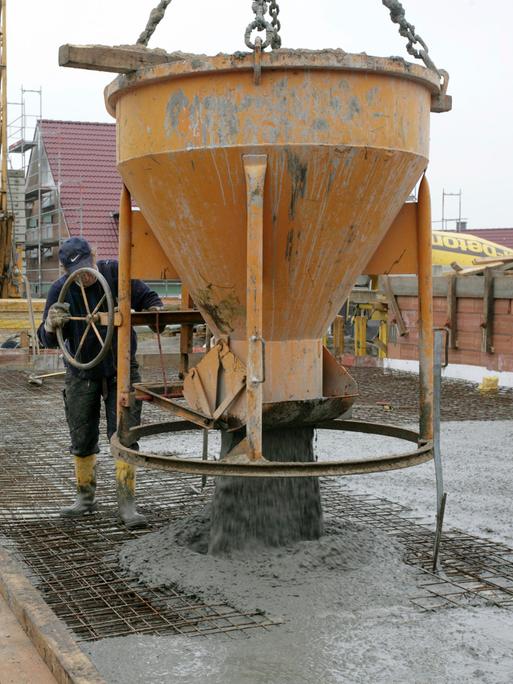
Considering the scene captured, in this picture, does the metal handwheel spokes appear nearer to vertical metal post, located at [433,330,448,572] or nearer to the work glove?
the work glove

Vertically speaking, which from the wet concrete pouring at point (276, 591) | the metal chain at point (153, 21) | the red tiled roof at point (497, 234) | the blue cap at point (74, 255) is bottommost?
the wet concrete pouring at point (276, 591)

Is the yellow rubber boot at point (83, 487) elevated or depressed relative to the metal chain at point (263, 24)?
depressed

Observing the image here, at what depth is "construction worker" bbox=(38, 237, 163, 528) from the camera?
5.57 m

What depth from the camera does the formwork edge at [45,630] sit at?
3.32 m

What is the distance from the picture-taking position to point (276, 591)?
170 inches

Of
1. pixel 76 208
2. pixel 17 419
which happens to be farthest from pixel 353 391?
pixel 76 208

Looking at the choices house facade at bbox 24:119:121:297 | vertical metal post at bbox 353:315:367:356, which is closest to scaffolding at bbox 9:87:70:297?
house facade at bbox 24:119:121:297

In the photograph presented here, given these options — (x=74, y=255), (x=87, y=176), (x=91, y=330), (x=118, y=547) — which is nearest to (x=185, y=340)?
(x=91, y=330)

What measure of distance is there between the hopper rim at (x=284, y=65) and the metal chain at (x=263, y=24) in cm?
8

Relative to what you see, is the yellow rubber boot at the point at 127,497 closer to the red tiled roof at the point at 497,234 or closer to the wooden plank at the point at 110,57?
the wooden plank at the point at 110,57

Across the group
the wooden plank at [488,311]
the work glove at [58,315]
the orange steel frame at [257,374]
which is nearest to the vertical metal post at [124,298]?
the orange steel frame at [257,374]

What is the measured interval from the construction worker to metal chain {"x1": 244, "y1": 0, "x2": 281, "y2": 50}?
172cm

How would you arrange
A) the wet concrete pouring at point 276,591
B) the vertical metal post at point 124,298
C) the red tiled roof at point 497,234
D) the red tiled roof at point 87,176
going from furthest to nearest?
the red tiled roof at point 497,234 < the red tiled roof at point 87,176 < the vertical metal post at point 124,298 < the wet concrete pouring at point 276,591

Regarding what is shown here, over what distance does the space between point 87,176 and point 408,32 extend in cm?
2607
